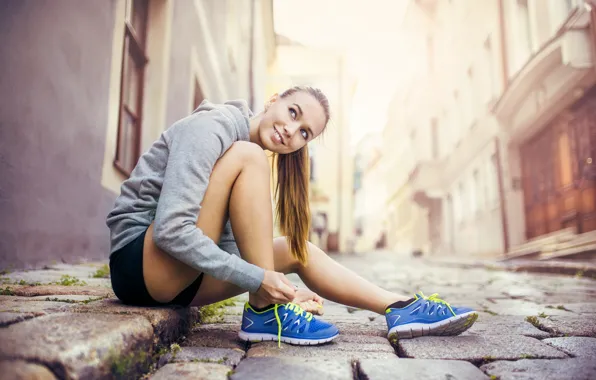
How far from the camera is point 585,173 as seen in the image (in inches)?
307

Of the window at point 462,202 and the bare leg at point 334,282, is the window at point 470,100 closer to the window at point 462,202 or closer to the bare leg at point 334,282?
the window at point 462,202

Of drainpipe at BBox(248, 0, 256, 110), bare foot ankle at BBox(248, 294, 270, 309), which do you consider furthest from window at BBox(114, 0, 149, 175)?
drainpipe at BBox(248, 0, 256, 110)

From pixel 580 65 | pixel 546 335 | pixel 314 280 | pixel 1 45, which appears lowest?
pixel 546 335

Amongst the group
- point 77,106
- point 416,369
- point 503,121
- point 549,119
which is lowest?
point 416,369

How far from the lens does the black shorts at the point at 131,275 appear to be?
1.77 m

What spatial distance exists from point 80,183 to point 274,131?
229cm

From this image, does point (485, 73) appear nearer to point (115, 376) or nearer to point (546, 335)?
point (546, 335)

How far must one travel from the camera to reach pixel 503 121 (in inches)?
449

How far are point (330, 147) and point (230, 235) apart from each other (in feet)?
60.4

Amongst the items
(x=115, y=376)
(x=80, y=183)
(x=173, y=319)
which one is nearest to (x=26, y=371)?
(x=115, y=376)

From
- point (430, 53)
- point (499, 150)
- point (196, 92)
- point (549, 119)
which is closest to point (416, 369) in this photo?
point (196, 92)

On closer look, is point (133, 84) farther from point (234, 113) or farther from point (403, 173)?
point (403, 173)

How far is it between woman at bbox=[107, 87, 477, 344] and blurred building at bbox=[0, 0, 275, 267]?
1.31m

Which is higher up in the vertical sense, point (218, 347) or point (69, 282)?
point (69, 282)
